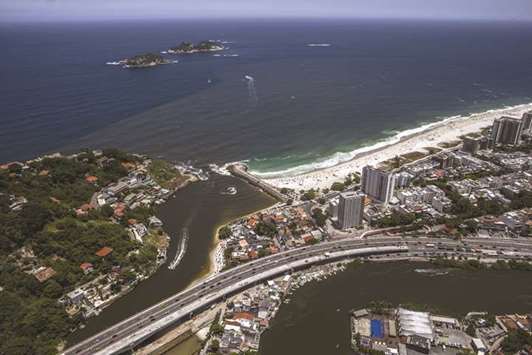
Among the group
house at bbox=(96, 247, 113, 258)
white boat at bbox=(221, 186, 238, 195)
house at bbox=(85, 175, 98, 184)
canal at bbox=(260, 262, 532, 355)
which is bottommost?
canal at bbox=(260, 262, 532, 355)

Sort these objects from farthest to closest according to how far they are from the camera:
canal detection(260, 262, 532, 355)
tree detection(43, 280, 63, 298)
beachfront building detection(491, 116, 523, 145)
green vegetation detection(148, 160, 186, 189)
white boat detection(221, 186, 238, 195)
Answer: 1. beachfront building detection(491, 116, 523, 145)
2. green vegetation detection(148, 160, 186, 189)
3. white boat detection(221, 186, 238, 195)
4. tree detection(43, 280, 63, 298)
5. canal detection(260, 262, 532, 355)

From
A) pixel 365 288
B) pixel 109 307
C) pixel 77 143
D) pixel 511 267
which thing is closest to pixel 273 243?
pixel 365 288

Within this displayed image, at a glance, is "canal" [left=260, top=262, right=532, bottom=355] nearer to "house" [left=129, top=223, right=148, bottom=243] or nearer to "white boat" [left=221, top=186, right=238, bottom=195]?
"house" [left=129, top=223, right=148, bottom=243]

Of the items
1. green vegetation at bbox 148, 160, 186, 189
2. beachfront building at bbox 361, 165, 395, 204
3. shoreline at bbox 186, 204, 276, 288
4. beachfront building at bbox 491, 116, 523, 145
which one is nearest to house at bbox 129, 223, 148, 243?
shoreline at bbox 186, 204, 276, 288

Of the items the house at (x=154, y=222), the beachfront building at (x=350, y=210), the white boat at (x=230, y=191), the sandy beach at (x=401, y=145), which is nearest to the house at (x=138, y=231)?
the house at (x=154, y=222)

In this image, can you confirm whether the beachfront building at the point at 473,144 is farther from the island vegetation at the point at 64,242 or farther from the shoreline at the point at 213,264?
the island vegetation at the point at 64,242

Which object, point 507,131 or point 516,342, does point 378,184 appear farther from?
point 507,131
